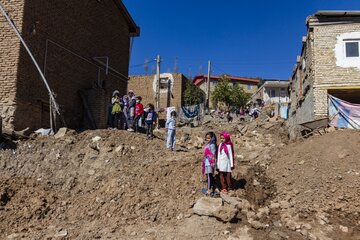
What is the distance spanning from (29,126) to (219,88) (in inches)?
1135

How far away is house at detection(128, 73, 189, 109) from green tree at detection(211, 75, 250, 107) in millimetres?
5261

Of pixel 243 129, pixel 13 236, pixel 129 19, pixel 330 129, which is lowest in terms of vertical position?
pixel 13 236

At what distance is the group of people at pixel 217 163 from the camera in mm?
8440

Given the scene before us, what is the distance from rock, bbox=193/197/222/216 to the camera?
7.52 meters

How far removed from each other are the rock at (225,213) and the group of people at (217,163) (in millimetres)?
957

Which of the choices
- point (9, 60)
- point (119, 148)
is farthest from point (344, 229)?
point (9, 60)

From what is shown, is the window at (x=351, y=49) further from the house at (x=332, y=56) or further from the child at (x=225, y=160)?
the child at (x=225, y=160)

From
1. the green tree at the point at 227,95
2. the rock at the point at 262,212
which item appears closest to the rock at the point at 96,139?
the rock at the point at 262,212

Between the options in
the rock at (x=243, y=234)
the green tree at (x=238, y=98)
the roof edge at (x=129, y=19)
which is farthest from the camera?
the green tree at (x=238, y=98)

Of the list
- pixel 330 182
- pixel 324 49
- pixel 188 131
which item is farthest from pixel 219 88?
pixel 330 182

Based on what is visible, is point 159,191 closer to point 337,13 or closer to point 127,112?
point 127,112

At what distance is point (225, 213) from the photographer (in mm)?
7344

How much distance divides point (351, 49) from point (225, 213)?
34.1 feet

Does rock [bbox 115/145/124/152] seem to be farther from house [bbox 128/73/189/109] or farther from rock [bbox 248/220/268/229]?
house [bbox 128/73/189/109]
